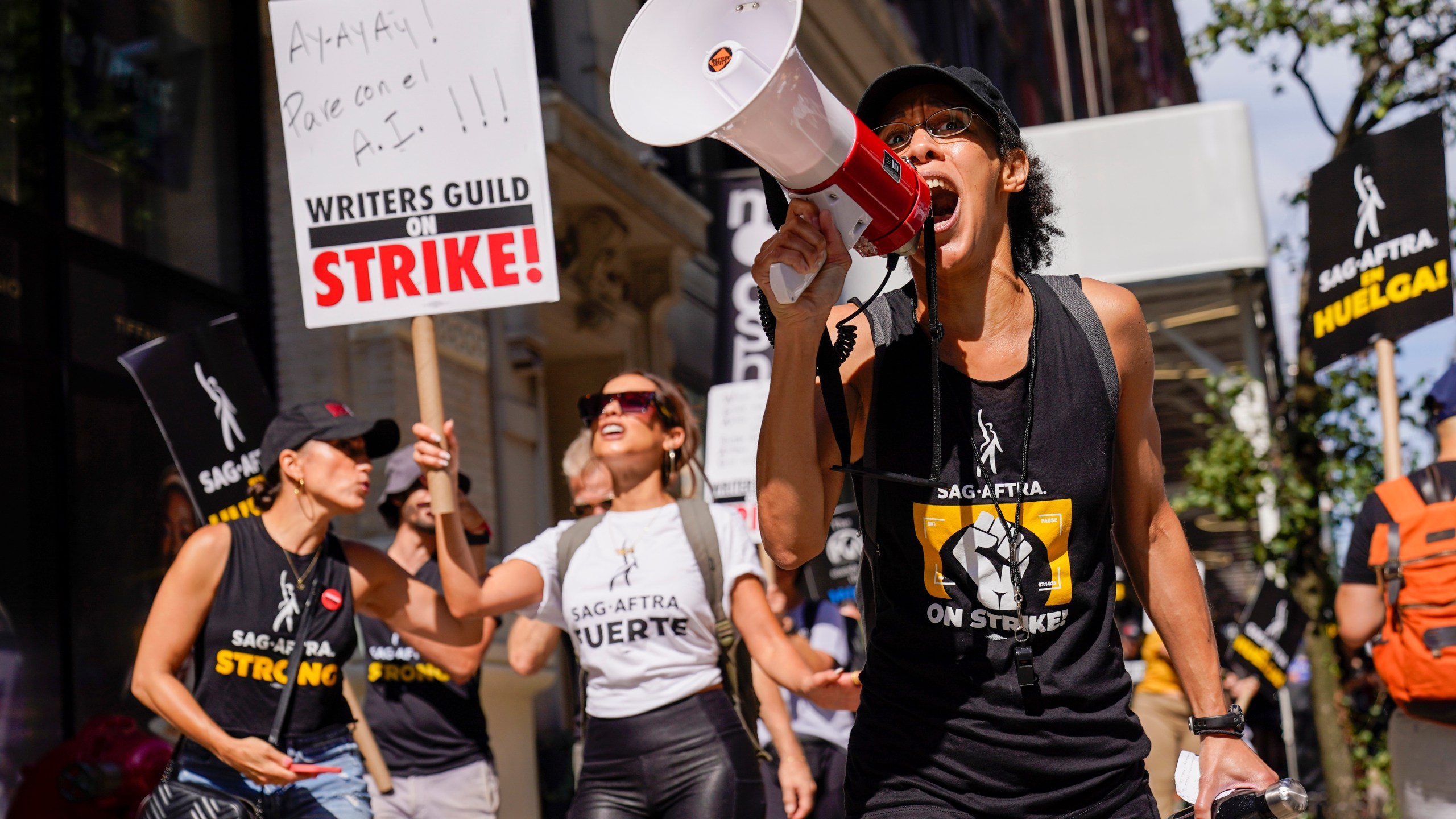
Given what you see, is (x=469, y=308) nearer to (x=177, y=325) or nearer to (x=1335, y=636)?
(x=177, y=325)

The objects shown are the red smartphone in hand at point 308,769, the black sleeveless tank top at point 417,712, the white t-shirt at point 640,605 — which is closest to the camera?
the red smartphone in hand at point 308,769

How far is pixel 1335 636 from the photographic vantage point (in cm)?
874

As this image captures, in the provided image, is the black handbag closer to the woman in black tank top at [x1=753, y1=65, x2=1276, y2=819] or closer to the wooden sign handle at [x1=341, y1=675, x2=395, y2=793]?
the wooden sign handle at [x1=341, y1=675, x2=395, y2=793]

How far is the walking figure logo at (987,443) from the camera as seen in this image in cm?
244

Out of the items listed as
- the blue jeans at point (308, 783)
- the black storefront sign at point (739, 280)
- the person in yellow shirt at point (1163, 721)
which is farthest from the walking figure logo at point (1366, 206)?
the blue jeans at point (308, 783)

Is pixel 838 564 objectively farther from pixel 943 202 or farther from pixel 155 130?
pixel 943 202

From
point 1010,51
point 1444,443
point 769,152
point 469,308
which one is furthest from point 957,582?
point 1010,51

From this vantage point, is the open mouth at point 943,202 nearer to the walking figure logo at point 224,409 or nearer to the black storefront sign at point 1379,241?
the walking figure logo at point 224,409

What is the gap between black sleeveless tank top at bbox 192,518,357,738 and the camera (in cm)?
409

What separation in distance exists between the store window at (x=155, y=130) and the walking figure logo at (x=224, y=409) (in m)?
2.37

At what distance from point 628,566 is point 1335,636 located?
5.74m

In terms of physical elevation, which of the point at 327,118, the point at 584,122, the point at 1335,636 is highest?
the point at 584,122

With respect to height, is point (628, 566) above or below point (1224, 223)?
below

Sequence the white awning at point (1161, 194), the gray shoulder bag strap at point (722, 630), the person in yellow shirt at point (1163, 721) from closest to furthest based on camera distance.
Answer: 1. the gray shoulder bag strap at point (722, 630)
2. the person in yellow shirt at point (1163, 721)
3. the white awning at point (1161, 194)
